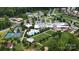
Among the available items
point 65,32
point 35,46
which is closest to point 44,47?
point 35,46

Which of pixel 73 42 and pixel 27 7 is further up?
pixel 27 7

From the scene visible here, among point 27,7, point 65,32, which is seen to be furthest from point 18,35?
point 65,32

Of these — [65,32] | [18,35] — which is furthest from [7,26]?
[65,32]
